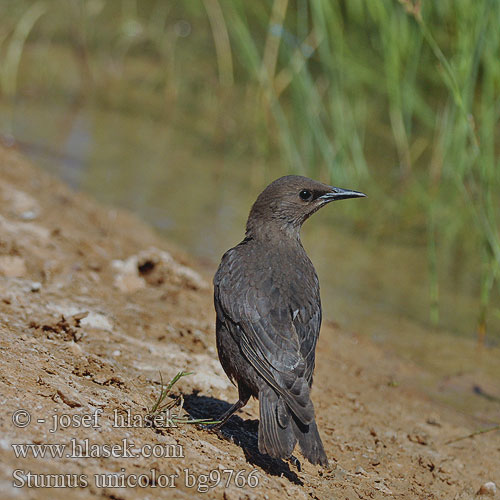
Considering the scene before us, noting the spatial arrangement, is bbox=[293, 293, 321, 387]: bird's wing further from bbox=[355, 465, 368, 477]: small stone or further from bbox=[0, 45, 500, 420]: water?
bbox=[0, 45, 500, 420]: water

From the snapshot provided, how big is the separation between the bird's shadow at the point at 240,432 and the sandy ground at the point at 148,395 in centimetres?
1

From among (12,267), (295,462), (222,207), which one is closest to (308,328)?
(295,462)

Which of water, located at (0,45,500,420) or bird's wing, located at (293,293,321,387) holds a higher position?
bird's wing, located at (293,293,321,387)

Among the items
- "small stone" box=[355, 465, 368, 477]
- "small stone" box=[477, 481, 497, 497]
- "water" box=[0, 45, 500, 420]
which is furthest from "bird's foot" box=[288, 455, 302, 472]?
"water" box=[0, 45, 500, 420]

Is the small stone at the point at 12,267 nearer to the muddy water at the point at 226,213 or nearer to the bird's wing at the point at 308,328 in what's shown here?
the bird's wing at the point at 308,328

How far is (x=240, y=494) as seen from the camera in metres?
2.78

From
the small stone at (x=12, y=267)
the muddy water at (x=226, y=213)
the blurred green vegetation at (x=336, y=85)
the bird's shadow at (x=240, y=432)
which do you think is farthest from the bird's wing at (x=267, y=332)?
the muddy water at (x=226, y=213)

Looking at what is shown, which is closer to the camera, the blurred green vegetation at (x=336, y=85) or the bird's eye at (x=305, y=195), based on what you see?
the bird's eye at (x=305, y=195)

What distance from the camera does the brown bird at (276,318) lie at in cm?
308

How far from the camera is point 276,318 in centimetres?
343

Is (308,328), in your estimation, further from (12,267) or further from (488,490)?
(12,267)

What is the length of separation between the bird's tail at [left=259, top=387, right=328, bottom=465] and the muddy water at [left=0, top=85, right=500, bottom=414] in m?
2.14

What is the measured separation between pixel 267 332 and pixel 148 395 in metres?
0.65

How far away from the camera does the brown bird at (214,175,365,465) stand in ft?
10.1
